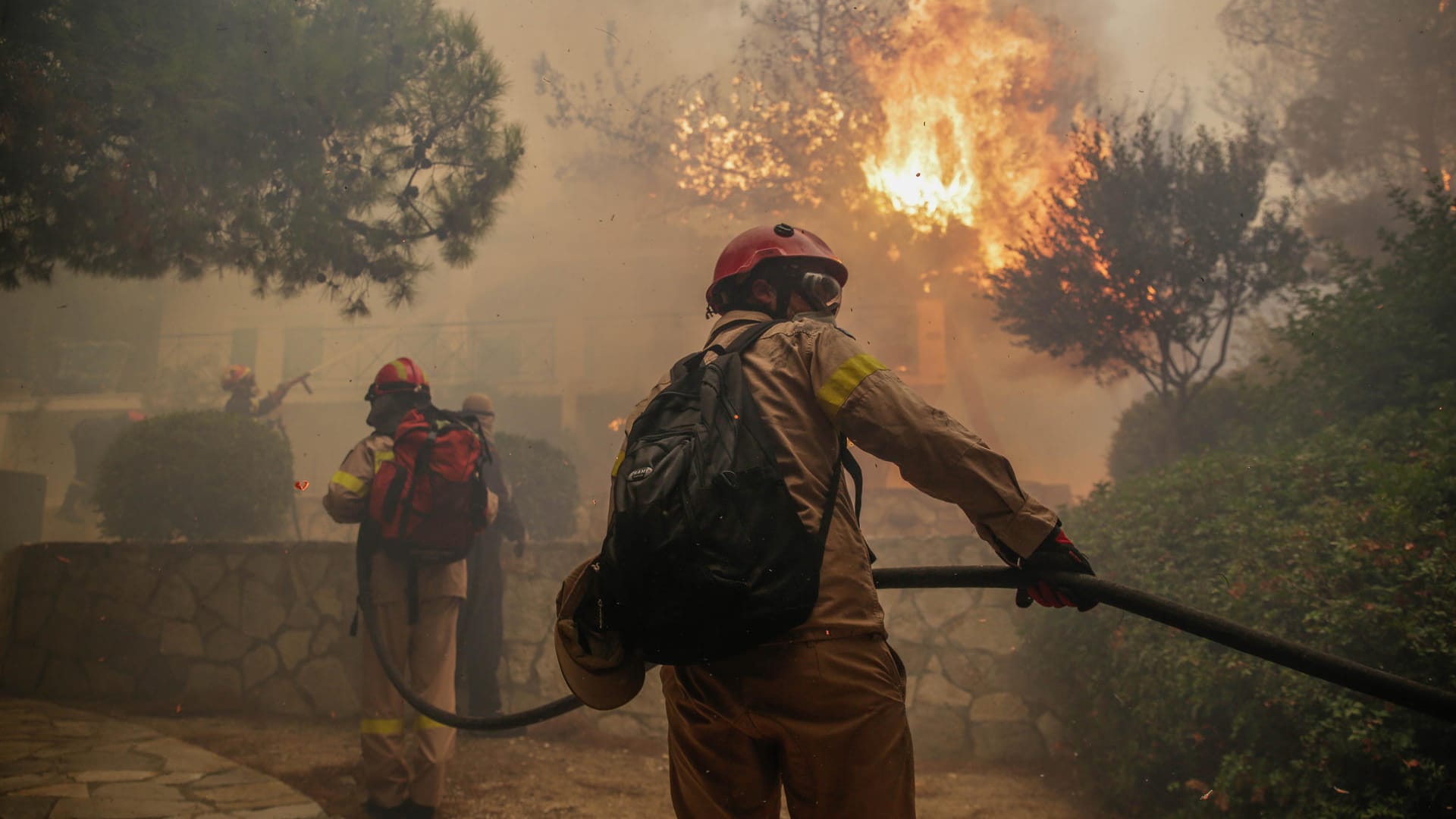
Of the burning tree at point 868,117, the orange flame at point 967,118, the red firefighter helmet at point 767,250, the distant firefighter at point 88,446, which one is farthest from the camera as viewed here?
the distant firefighter at point 88,446

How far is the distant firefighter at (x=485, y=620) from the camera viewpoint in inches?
220

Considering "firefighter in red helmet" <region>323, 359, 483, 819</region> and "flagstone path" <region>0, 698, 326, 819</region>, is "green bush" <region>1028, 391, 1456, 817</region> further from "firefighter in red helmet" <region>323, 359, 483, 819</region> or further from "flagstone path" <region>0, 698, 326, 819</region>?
"flagstone path" <region>0, 698, 326, 819</region>

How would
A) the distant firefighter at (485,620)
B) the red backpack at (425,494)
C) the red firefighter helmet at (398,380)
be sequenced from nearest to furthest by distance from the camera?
the red backpack at (425,494) → the red firefighter helmet at (398,380) → the distant firefighter at (485,620)

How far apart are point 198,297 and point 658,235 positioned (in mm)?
10754

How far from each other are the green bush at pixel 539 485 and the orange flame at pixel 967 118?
671 centimetres

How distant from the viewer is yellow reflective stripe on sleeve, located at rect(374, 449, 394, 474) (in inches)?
160

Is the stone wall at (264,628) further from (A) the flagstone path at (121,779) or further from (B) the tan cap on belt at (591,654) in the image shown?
(B) the tan cap on belt at (591,654)

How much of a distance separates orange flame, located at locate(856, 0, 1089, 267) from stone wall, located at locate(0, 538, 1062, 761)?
7.02m

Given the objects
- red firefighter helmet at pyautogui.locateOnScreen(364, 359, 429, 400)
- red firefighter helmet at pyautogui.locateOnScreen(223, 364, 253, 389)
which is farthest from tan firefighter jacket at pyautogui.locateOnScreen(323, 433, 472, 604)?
red firefighter helmet at pyautogui.locateOnScreen(223, 364, 253, 389)

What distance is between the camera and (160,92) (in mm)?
5547

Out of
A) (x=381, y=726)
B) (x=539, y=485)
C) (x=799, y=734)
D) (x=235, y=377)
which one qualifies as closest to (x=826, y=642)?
(x=799, y=734)

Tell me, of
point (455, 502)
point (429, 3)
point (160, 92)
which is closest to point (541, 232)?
point (429, 3)

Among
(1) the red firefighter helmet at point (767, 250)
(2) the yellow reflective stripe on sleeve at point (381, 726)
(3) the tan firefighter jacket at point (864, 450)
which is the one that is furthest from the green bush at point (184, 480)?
(3) the tan firefighter jacket at point (864, 450)

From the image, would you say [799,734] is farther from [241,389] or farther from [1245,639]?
[241,389]
